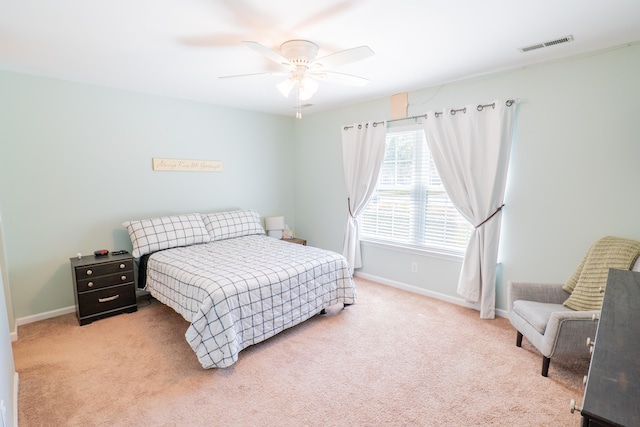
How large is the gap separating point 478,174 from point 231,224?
2.99 metres

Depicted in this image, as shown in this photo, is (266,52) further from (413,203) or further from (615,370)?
(413,203)

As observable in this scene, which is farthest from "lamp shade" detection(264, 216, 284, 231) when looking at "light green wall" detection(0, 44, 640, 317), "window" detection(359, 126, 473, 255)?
"window" detection(359, 126, 473, 255)

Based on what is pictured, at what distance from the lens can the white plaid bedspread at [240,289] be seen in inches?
88.6

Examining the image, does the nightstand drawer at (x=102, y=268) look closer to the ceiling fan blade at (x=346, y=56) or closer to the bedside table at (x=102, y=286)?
the bedside table at (x=102, y=286)

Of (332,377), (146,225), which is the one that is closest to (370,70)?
(332,377)

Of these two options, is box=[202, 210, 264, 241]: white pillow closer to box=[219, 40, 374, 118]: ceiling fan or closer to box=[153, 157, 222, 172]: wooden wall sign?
box=[153, 157, 222, 172]: wooden wall sign

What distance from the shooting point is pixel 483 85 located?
3.07 metres

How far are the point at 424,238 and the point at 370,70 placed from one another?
199 cm

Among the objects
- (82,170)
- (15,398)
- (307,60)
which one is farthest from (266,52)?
(15,398)

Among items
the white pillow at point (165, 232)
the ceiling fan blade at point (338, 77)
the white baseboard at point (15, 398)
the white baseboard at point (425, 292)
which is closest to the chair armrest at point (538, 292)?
the white baseboard at point (425, 292)

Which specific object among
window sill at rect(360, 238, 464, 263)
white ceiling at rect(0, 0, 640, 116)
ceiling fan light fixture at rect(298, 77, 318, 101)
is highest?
white ceiling at rect(0, 0, 640, 116)

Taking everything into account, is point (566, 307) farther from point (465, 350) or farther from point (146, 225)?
point (146, 225)

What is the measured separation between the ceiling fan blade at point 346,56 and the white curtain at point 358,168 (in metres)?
1.76

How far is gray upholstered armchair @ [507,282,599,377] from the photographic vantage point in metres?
1.99
